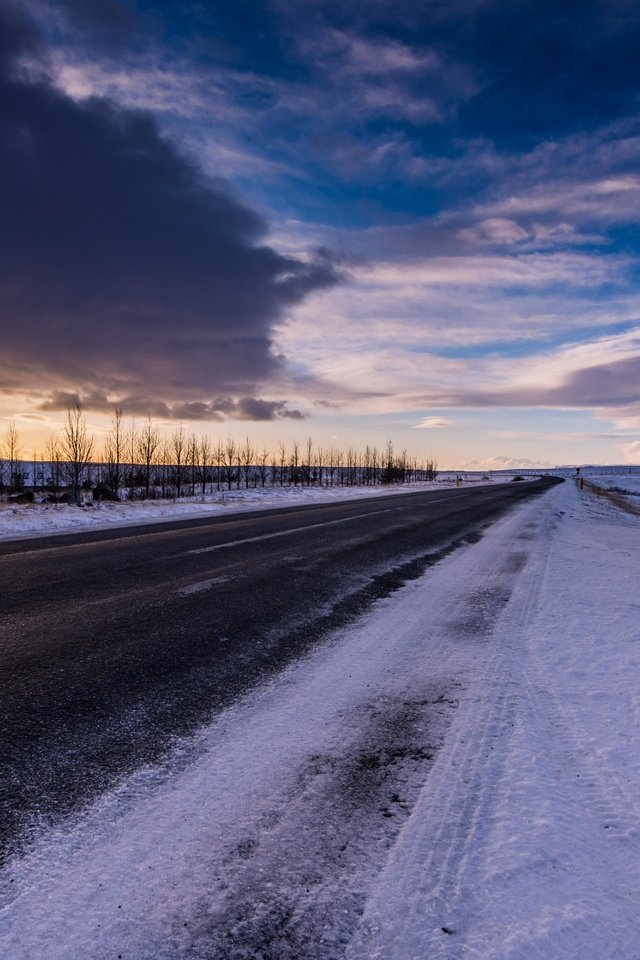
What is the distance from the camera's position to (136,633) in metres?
4.68

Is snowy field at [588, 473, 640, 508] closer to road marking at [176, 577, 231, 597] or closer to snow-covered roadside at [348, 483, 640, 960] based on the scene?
road marking at [176, 577, 231, 597]

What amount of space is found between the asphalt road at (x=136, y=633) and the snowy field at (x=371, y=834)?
1.04 ft

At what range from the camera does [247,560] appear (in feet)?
27.4

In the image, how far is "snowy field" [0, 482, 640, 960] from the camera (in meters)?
1.65

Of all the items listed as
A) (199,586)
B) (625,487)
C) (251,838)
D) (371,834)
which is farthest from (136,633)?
(625,487)

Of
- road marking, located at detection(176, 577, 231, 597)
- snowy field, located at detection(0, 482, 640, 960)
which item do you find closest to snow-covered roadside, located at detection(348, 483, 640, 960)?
snowy field, located at detection(0, 482, 640, 960)

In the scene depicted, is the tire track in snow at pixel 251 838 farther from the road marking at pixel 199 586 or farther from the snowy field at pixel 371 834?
the road marking at pixel 199 586

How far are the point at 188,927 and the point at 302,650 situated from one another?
2788 mm

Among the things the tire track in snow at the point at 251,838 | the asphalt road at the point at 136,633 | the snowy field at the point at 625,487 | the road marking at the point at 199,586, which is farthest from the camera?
the snowy field at the point at 625,487

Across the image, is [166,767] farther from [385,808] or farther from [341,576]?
[341,576]

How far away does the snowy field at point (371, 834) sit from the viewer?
1.65m

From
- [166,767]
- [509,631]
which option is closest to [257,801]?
[166,767]

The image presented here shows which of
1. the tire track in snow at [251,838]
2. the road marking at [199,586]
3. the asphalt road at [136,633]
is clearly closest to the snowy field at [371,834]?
the tire track in snow at [251,838]

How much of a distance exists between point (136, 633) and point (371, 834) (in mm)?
3121
